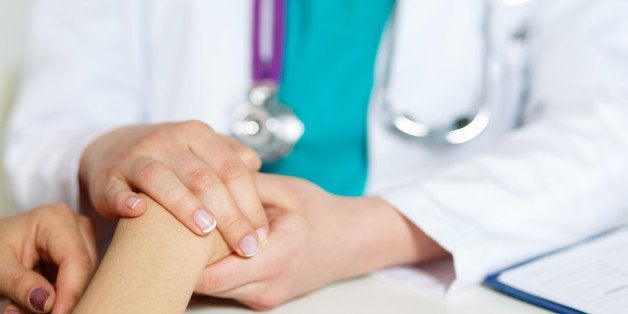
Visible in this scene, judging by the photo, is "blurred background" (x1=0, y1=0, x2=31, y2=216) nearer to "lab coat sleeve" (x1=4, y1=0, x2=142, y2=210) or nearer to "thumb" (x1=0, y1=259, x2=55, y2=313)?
"lab coat sleeve" (x1=4, y1=0, x2=142, y2=210)

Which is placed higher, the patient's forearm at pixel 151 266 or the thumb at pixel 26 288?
the patient's forearm at pixel 151 266

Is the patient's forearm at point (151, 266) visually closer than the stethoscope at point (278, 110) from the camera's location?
Yes

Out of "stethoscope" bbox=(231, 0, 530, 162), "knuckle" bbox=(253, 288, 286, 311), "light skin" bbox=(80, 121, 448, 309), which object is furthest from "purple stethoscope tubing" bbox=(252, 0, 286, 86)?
"knuckle" bbox=(253, 288, 286, 311)

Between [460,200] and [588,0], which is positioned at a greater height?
[588,0]

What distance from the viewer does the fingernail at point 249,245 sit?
577 millimetres

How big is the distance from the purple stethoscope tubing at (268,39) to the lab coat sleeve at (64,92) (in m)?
0.17

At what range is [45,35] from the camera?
961 millimetres

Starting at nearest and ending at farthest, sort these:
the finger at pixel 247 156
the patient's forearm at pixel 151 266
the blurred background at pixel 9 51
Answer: the patient's forearm at pixel 151 266 < the finger at pixel 247 156 < the blurred background at pixel 9 51

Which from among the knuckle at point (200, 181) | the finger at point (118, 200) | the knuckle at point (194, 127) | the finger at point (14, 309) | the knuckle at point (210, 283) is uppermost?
the knuckle at point (194, 127)

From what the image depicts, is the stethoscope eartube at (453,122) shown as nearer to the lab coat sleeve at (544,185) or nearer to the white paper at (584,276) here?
the lab coat sleeve at (544,185)

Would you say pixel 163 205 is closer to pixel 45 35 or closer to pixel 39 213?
pixel 39 213

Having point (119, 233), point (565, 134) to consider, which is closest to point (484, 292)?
point (565, 134)

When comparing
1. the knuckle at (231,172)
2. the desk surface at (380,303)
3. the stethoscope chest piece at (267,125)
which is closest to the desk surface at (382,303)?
the desk surface at (380,303)

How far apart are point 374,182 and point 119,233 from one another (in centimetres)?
42
